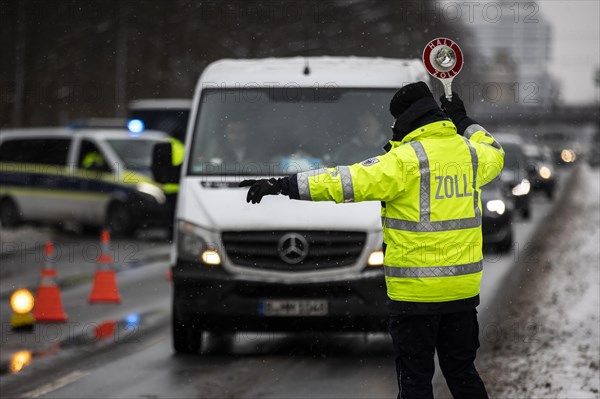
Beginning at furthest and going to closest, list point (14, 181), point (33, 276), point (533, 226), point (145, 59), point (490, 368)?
point (145, 59), point (533, 226), point (14, 181), point (33, 276), point (490, 368)

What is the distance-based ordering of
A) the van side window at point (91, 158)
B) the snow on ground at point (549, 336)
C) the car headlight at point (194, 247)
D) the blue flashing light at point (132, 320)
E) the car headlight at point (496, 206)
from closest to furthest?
the snow on ground at point (549, 336)
the car headlight at point (194, 247)
the blue flashing light at point (132, 320)
the car headlight at point (496, 206)
the van side window at point (91, 158)

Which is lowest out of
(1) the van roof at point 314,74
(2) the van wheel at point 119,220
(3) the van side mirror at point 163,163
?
(2) the van wheel at point 119,220

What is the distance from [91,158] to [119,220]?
1320 mm

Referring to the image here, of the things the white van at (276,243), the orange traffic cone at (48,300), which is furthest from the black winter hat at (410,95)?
the orange traffic cone at (48,300)

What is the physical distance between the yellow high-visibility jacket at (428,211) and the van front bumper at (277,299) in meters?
3.08

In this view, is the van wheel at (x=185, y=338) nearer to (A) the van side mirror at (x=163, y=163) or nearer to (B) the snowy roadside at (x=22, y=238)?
(A) the van side mirror at (x=163, y=163)

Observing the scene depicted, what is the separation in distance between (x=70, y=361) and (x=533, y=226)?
62.9 ft

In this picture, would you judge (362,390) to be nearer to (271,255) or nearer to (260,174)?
(271,255)

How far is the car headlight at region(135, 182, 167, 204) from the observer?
21.9 metres

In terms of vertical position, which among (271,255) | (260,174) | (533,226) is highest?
(260,174)

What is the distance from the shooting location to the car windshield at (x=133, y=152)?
21.9m

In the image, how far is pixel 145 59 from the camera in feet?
161

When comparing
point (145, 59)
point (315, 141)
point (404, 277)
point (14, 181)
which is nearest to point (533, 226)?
point (14, 181)

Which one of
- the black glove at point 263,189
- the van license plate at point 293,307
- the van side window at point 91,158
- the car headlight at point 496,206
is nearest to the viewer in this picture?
the black glove at point 263,189
